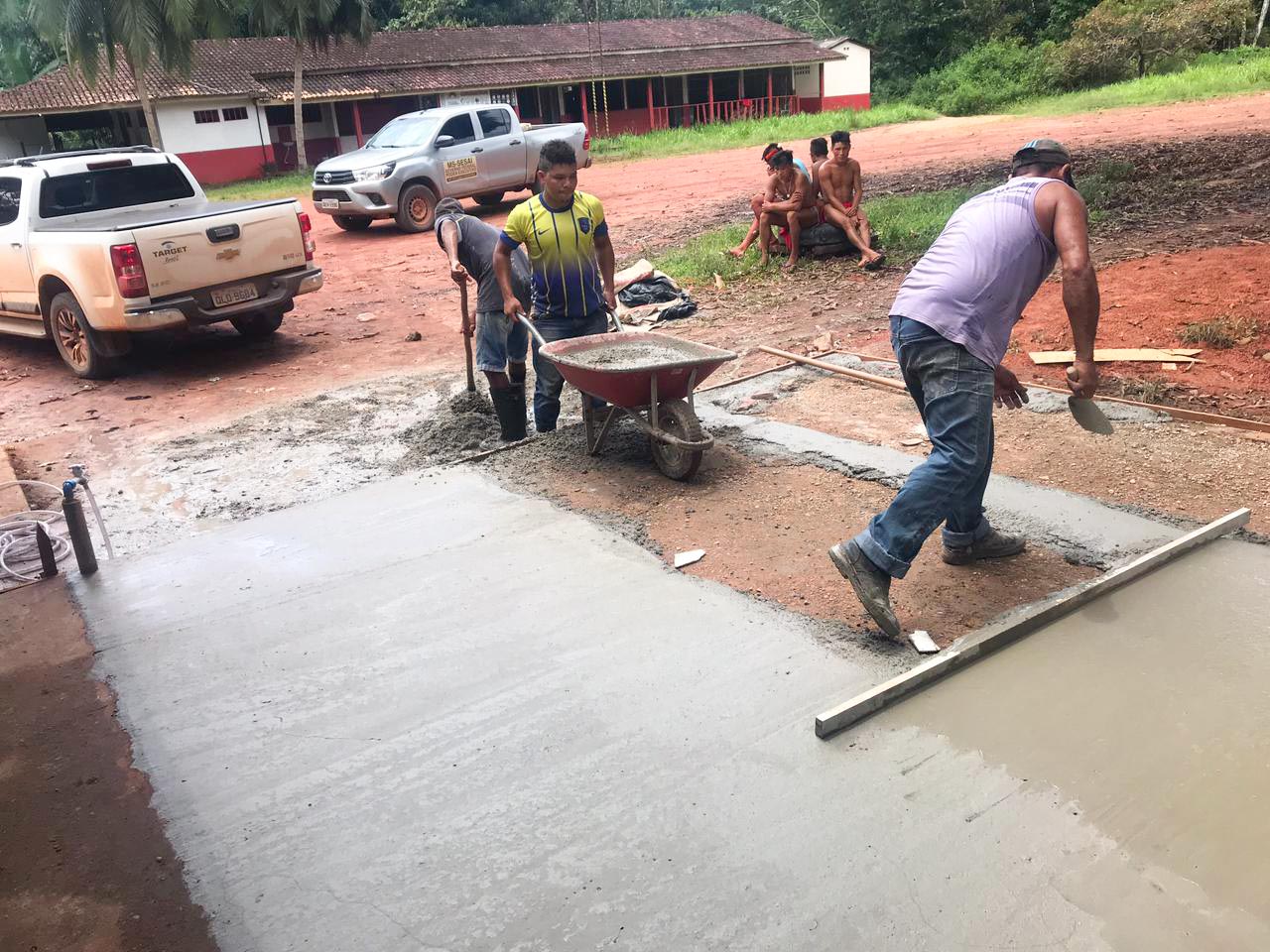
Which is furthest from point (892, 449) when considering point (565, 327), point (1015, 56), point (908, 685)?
point (1015, 56)

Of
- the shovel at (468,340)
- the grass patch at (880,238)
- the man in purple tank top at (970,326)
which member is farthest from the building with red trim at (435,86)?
the man in purple tank top at (970,326)

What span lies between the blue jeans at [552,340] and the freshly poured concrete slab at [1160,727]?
3355mm

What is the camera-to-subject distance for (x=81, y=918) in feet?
8.25

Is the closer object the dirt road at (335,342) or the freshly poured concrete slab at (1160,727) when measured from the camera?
the freshly poured concrete slab at (1160,727)

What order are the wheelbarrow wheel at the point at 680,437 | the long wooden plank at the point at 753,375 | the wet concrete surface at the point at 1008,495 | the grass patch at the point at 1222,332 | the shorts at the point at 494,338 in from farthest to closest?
the long wooden plank at the point at 753,375 → the grass patch at the point at 1222,332 → the shorts at the point at 494,338 → the wheelbarrow wheel at the point at 680,437 → the wet concrete surface at the point at 1008,495

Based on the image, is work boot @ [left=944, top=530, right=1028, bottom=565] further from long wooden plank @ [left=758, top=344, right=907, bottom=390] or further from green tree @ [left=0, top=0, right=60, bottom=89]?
green tree @ [left=0, top=0, right=60, bottom=89]

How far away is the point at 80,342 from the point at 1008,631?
883 cm

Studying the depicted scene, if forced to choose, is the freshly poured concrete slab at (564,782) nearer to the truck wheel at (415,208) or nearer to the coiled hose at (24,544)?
the coiled hose at (24,544)

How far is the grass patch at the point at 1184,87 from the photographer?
2339cm

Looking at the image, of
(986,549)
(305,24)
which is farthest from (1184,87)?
(986,549)

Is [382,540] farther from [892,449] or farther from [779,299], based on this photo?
[779,299]

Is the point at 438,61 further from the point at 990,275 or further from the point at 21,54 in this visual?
the point at 990,275

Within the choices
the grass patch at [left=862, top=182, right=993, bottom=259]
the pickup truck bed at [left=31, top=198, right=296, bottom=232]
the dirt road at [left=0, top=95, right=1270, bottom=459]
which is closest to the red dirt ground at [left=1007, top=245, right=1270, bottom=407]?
the grass patch at [left=862, top=182, right=993, bottom=259]

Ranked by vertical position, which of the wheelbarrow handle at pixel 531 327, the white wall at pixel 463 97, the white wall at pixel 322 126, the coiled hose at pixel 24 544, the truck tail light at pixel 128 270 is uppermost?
the white wall at pixel 463 97
